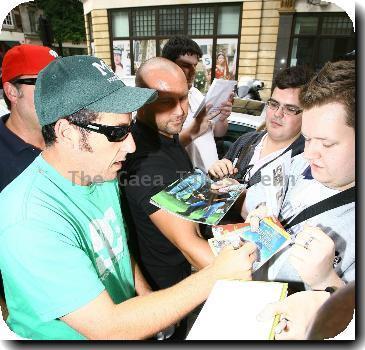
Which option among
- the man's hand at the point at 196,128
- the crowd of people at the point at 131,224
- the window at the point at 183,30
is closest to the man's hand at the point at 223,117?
the man's hand at the point at 196,128

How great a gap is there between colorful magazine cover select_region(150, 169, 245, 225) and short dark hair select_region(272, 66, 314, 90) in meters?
1.21

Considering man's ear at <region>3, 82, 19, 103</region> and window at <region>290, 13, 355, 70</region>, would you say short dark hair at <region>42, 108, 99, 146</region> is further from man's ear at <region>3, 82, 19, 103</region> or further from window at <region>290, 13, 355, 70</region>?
window at <region>290, 13, 355, 70</region>

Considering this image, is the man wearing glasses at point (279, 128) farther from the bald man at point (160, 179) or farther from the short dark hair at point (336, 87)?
the short dark hair at point (336, 87)

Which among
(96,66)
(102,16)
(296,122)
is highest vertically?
(102,16)

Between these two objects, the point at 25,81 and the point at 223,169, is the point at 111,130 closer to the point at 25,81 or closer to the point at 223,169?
the point at 223,169

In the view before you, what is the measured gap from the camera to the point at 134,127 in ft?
6.07

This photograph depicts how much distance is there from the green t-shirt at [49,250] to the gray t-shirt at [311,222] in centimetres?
87

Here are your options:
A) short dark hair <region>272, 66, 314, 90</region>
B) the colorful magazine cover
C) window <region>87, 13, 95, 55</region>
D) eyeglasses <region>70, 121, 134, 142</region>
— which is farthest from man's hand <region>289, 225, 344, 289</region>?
window <region>87, 13, 95, 55</region>

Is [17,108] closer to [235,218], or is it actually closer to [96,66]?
[96,66]

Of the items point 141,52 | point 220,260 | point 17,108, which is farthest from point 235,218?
point 141,52

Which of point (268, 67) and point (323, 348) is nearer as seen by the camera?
point (323, 348)

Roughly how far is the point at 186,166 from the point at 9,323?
1.36 meters

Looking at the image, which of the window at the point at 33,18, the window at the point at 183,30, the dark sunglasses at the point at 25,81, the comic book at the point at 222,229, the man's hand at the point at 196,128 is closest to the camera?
the comic book at the point at 222,229

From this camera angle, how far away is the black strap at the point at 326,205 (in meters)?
1.17
